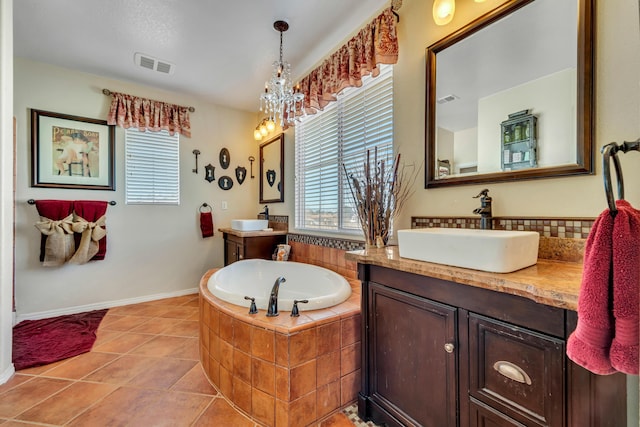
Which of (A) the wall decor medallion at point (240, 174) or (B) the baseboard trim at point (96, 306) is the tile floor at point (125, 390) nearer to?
(B) the baseboard trim at point (96, 306)

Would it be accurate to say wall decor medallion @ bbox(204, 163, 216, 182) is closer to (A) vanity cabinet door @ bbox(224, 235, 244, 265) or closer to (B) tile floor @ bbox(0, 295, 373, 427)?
(A) vanity cabinet door @ bbox(224, 235, 244, 265)

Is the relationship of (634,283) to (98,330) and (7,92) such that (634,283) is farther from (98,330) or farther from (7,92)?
(98,330)

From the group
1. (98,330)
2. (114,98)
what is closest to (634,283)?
(98,330)

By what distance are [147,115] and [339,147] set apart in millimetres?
2407

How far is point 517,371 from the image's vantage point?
85 centimetres

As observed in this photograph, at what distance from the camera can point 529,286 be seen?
0.78 m

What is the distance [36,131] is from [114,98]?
2.57 feet

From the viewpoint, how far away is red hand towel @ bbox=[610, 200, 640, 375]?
502 millimetres

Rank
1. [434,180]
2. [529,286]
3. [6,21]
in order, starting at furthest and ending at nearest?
1. [6,21]
2. [434,180]
3. [529,286]

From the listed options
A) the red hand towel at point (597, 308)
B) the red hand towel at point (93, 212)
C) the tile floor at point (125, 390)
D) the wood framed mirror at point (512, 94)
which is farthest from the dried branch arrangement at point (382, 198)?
the red hand towel at point (93, 212)

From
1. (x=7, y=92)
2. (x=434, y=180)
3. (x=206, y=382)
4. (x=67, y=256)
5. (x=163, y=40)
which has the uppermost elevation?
(x=163, y=40)

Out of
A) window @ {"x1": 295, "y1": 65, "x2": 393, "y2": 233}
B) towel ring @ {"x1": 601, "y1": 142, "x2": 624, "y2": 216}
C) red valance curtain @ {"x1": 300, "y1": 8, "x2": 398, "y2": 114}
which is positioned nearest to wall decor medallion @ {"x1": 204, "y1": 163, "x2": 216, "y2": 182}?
window @ {"x1": 295, "y1": 65, "x2": 393, "y2": 233}

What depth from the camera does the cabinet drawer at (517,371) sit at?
78cm

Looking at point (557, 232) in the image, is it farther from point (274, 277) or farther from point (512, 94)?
point (274, 277)
